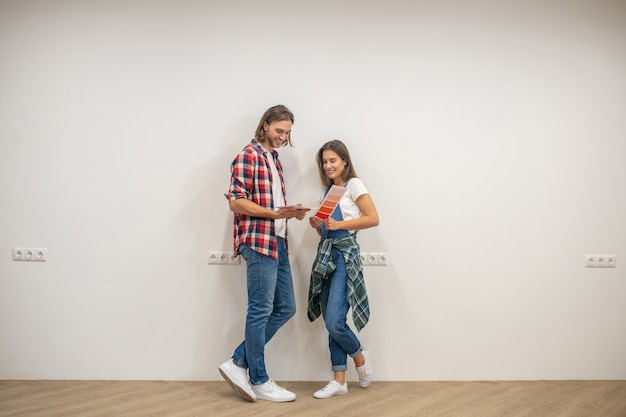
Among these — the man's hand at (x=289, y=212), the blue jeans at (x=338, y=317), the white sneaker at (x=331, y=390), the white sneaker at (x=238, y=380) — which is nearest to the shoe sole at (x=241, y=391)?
the white sneaker at (x=238, y=380)

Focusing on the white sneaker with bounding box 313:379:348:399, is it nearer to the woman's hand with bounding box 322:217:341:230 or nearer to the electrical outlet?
the electrical outlet

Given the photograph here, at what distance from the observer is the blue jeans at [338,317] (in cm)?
311

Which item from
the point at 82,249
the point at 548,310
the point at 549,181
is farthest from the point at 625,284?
the point at 82,249

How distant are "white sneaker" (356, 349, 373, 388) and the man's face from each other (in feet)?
4.59

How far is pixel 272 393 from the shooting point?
3.05 metres

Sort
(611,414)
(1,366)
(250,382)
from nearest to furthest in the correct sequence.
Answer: (611,414) < (250,382) < (1,366)

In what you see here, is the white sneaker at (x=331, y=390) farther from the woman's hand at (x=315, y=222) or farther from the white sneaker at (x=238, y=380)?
the woman's hand at (x=315, y=222)

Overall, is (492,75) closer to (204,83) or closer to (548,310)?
(548,310)

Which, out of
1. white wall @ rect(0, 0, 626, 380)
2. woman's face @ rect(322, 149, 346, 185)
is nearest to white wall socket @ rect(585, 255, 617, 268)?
white wall @ rect(0, 0, 626, 380)

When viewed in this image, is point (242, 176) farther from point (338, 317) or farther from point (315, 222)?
point (338, 317)

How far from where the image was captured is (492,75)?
11.3 feet

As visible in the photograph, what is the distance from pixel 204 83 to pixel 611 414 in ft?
10.0

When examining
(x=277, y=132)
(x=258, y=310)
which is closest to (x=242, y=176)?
(x=277, y=132)

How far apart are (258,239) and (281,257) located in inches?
9.3
